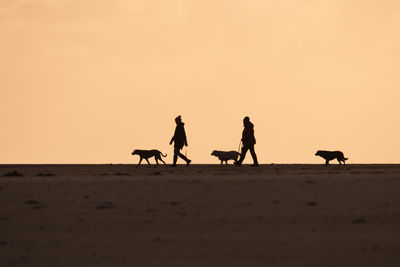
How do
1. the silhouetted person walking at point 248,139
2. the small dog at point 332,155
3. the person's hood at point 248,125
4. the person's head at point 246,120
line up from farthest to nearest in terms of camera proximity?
the small dog at point 332,155
the person's head at point 246,120
the person's hood at point 248,125
the silhouetted person walking at point 248,139

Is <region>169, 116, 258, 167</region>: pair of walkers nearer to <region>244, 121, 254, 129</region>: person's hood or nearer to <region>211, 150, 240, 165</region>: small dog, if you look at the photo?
<region>244, 121, 254, 129</region>: person's hood

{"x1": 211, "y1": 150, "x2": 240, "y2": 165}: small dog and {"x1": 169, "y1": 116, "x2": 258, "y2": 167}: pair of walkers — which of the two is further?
{"x1": 211, "y1": 150, "x2": 240, "y2": 165}: small dog
